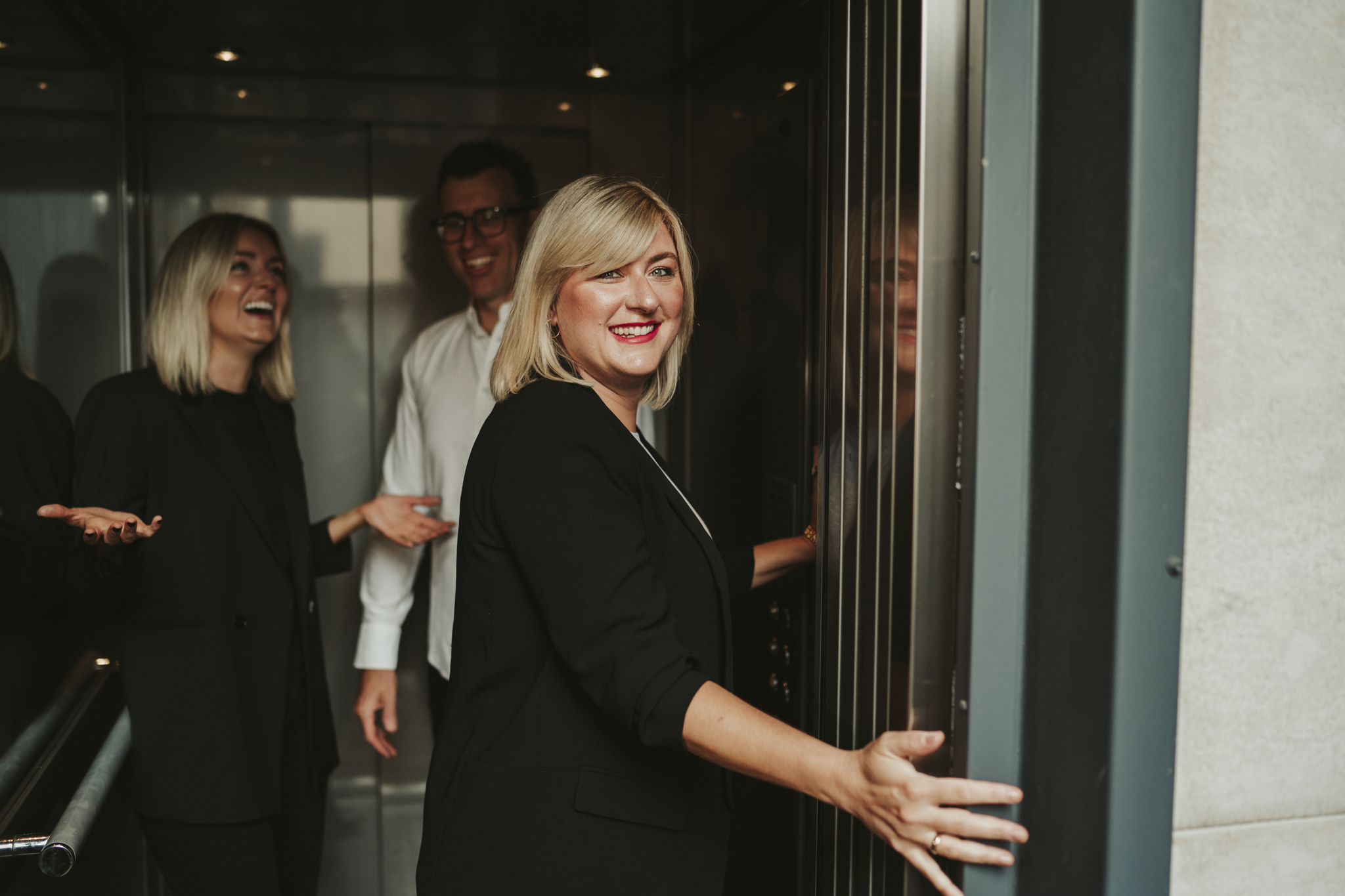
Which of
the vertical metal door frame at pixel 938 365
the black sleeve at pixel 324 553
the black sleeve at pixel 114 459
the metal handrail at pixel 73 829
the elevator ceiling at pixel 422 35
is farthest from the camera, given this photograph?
the black sleeve at pixel 324 553

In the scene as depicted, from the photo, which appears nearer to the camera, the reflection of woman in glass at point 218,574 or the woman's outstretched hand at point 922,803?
the woman's outstretched hand at point 922,803

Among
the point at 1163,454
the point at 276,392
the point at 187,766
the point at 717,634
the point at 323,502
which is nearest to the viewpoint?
the point at 1163,454

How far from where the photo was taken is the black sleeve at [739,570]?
170 cm

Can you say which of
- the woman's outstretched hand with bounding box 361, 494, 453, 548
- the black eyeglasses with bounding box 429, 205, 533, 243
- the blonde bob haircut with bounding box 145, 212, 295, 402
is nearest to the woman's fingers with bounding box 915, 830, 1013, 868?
the woman's outstretched hand with bounding box 361, 494, 453, 548

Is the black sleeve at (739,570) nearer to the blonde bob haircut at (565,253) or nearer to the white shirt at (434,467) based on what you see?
the blonde bob haircut at (565,253)

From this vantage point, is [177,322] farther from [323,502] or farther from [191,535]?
[323,502]

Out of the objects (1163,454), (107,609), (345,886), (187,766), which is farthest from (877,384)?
(345,886)

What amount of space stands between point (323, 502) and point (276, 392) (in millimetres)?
609

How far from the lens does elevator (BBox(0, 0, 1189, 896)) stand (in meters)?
1.09

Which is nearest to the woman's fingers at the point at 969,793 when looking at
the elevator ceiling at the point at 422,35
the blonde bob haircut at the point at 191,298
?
the elevator ceiling at the point at 422,35

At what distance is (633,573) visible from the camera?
117cm

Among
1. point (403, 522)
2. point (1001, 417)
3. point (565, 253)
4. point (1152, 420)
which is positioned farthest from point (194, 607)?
point (1152, 420)

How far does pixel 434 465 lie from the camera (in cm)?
266

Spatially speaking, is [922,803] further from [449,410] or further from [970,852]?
[449,410]
